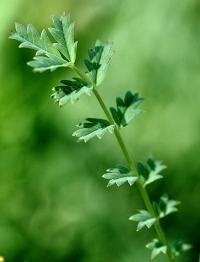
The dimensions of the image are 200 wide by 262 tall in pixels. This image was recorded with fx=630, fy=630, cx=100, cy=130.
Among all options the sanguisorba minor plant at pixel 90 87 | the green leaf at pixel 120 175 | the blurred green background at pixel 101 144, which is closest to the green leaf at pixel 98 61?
the sanguisorba minor plant at pixel 90 87

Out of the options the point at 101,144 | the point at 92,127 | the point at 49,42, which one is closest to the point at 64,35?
the point at 49,42

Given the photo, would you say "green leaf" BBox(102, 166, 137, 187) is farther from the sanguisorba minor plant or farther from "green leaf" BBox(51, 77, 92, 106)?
"green leaf" BBox(51, 77, 92, 106)

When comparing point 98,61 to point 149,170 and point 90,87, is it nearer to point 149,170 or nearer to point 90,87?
A: point 90,87

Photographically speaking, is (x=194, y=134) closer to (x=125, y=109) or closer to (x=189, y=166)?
(x=189, y=166)

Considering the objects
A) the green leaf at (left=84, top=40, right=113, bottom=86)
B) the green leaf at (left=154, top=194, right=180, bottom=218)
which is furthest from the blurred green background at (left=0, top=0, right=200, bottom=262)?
the green leaf at (left=84, top=40, right=113, bottom=86)

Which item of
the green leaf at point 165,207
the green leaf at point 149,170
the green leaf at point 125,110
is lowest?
the green leaf at point 165,207

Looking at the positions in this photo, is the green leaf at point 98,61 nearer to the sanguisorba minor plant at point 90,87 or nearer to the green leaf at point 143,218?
the sanguisorba minor plant at point 90,87

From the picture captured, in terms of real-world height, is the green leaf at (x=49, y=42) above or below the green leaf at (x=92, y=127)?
above
